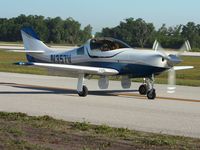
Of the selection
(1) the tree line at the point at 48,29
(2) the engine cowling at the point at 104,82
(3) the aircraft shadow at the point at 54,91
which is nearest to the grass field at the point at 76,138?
(2) the engine cowling at the point at 104,82

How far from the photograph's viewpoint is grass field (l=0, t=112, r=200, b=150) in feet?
27.2

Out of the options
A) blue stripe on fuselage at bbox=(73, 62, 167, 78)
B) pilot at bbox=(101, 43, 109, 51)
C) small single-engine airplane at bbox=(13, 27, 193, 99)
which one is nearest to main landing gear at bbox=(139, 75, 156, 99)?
small single-engine airplane at bbox=(13, 27, 193, 99)

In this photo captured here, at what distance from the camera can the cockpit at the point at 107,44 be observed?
17.6m

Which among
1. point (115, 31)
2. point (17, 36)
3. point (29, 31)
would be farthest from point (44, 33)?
point (29, 31)

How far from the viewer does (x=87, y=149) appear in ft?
26.1

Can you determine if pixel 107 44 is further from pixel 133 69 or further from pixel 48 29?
pixel 48 29

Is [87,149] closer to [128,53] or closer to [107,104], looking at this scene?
[107,104]

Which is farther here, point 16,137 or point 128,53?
point 128,53

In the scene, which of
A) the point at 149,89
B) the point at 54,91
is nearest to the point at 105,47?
the point at 149,89

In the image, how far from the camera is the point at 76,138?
897 centimetres

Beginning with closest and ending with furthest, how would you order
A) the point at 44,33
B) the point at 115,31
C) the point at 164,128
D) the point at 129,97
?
the point at 164,128 < the point at 129,97 < the point at 115,31 < the point at 44,33

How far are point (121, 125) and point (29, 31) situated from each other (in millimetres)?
11202

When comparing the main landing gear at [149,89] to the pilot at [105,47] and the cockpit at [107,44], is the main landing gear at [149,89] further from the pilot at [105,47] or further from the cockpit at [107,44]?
the pilot at [105,47]

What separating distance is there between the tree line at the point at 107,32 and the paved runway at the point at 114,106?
95976 millimetres
